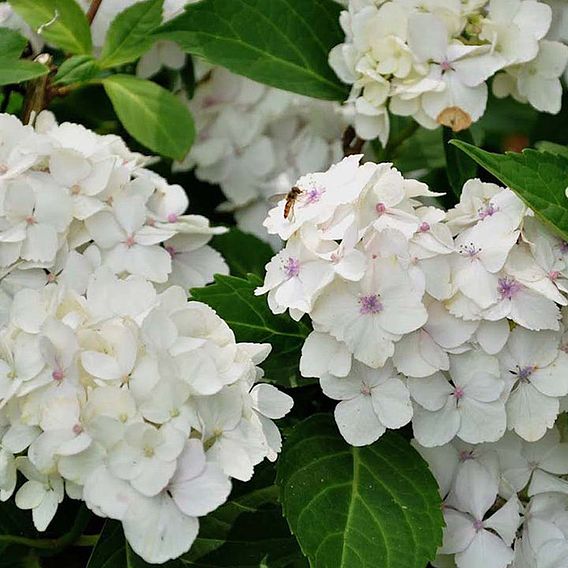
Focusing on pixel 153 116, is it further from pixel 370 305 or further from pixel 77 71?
pixel 370 305

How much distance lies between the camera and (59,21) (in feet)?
3.55

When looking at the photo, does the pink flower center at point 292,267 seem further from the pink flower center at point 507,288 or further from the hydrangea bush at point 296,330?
the pink flower center at point 507,288

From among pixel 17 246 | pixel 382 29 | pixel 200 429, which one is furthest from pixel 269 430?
pixel 382 29

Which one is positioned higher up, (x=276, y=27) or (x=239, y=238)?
(x=276, y=27)

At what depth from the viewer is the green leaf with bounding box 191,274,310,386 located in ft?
3.16

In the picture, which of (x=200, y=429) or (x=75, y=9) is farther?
(x=75, y=9)

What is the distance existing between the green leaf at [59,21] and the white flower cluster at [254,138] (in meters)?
0.21

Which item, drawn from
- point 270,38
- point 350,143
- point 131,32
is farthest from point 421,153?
point 131,32

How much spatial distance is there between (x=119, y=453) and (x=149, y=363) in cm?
6

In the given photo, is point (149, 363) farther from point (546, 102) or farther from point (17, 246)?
point (546, 102)

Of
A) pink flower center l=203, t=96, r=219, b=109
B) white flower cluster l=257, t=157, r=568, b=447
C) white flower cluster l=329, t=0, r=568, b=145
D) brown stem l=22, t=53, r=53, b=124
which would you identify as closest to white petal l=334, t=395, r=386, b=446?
white flower cluster l=257, t=157, r=568, b=447

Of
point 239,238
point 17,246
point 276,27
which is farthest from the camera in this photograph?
point 239,238

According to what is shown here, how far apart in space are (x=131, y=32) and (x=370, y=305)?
413 mm

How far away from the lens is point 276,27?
1155 millimetres
